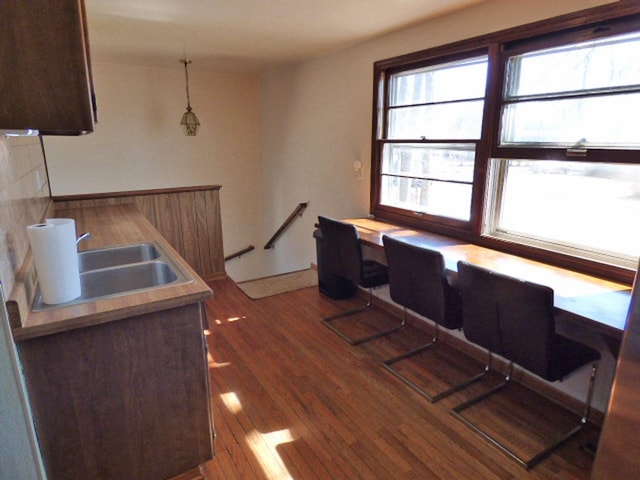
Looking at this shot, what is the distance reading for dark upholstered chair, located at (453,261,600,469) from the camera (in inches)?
71.1

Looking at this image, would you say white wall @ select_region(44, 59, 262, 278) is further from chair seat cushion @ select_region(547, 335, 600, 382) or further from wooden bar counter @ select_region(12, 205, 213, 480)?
chair seat cushion @ select_region(547, 335, 600, 382)

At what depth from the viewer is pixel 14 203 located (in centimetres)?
160

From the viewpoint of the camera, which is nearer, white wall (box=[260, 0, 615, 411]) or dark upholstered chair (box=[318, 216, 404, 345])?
white wall (box=[260, 0, 615, 411])

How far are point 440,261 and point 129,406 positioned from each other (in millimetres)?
→ 1730

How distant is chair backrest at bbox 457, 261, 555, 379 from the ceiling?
188 cm

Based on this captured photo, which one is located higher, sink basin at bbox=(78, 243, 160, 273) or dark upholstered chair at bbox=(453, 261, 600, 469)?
sink basin at bbox=(78, 243, 160, 273)

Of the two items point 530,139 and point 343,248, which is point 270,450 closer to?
point 343,248

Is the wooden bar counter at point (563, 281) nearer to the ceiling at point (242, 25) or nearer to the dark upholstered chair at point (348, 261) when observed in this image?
the dark upholstered chair at point (348, 261)

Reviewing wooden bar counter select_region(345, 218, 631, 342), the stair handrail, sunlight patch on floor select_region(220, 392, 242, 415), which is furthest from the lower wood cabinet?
the stair handrail

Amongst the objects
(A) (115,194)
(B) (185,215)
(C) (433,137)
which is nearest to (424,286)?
(C) (433,137)

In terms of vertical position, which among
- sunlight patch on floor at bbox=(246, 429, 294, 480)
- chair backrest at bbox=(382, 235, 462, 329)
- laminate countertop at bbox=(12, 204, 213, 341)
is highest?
laminate countertop at bbox=(12, 204, 213, 341)

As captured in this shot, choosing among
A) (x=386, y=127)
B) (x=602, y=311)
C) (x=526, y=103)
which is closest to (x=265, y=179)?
(x=386, y=127)

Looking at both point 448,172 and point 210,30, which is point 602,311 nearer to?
point 448,172

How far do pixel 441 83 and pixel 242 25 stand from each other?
166cm
